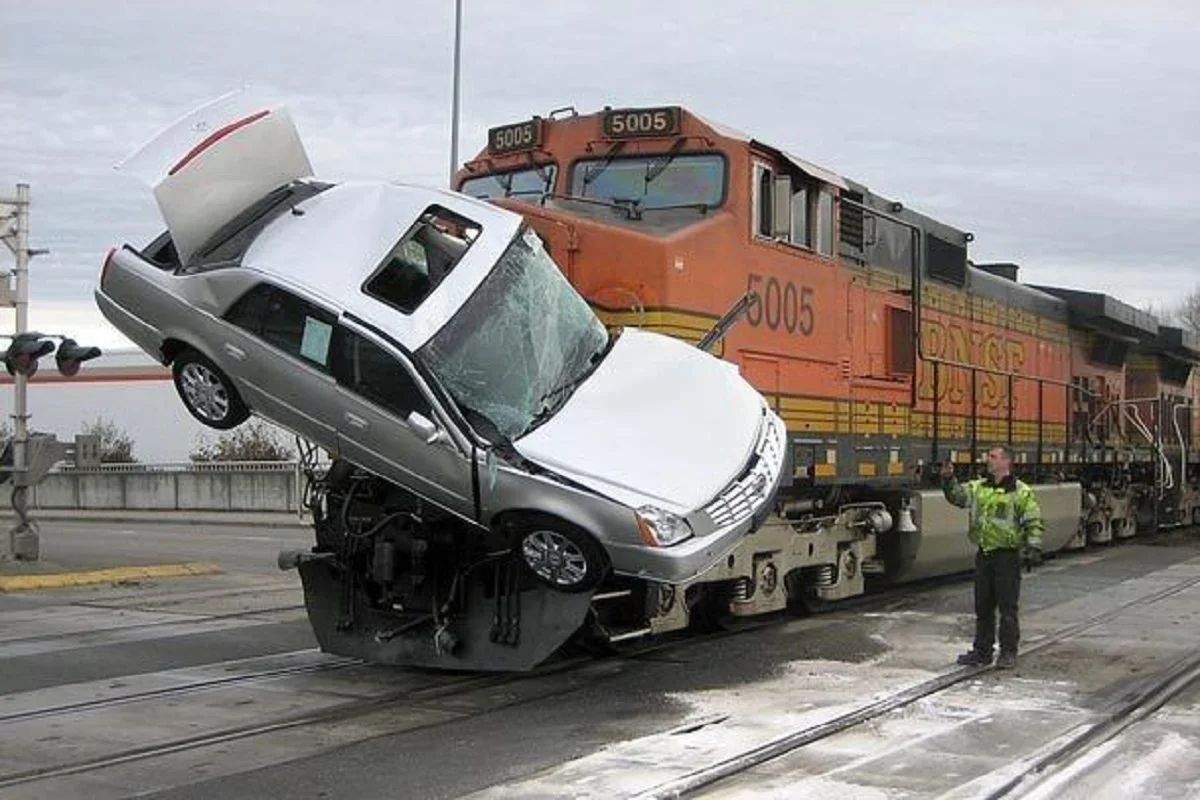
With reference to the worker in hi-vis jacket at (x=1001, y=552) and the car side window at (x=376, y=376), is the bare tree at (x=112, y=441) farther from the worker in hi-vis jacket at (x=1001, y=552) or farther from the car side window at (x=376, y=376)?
the car side window at (x=376, y=376)

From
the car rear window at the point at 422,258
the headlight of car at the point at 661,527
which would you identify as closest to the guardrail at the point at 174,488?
the car rear window at the point at 422,258

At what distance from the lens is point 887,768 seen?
272 inches

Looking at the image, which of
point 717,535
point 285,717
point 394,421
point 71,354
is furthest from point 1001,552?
point 71,354

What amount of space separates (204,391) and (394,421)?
126cm

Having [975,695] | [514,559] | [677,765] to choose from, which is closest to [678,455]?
[514,559]

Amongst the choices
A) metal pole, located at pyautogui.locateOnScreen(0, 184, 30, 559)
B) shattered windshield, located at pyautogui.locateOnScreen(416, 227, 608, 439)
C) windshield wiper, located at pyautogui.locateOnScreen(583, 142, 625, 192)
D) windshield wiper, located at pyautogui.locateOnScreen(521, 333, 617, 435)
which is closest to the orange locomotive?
windshield wiper, located at pyautogui.locateOnScreen(583, 142, 625, 192)

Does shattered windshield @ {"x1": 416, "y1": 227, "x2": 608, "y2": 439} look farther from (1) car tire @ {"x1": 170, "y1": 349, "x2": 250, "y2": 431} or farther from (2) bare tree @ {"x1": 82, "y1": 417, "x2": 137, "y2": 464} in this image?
(2) bare tree @ {"x1": 82, "y1": 417, "x2": 137, "y2": 464}

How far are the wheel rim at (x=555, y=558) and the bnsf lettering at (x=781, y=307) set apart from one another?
331 centimetres

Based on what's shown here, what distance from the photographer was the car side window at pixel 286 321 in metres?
7.87

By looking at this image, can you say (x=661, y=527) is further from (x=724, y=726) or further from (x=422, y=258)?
(x=422, y=258)

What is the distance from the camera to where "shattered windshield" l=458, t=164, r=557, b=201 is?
1138 cm

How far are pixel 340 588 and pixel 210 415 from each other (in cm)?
190

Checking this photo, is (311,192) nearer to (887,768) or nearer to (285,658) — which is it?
(285,658)

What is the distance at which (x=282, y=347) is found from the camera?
7938mm
